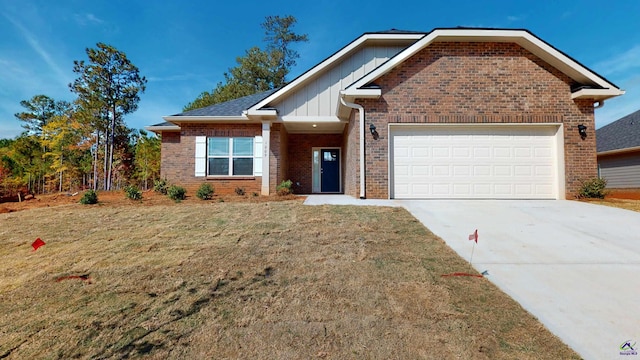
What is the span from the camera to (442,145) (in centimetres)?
853

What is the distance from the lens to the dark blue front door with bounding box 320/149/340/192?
525 inches

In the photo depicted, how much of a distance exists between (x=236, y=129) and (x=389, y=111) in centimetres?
630

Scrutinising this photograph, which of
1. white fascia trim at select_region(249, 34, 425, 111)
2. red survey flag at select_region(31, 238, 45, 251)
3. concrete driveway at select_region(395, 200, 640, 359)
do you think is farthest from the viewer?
white fascia trim at select_region(249, 34, 425, 111)

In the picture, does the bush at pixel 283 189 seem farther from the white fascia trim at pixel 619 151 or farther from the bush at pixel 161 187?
the white fascia trim at pixel 619 151

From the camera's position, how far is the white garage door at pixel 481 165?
333 inches

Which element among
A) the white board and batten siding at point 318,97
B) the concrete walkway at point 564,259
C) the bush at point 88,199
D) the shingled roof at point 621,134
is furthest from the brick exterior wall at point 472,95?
the shingled roof at point 621,134

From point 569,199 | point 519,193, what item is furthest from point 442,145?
point 569,199

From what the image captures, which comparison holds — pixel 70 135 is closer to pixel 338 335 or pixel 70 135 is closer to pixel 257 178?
pixel 257 178

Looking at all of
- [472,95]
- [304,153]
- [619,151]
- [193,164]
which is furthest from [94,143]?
[619,151]

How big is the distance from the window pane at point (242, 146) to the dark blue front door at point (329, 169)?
11.0ft

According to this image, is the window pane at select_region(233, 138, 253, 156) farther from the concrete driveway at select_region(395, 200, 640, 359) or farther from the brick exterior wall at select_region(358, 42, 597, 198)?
the concrete driveway at select_region(395, 200, 640, 359)

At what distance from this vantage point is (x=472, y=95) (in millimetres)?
8445

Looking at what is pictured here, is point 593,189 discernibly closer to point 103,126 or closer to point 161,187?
point 161,187

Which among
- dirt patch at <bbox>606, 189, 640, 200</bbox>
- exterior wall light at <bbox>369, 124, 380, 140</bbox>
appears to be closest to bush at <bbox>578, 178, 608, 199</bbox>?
exterior wall light at <bbox>369, 124, 380, 140</bbox>
